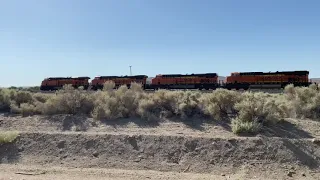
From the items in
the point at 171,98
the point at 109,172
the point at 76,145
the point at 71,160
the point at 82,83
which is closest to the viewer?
the point at 109,172

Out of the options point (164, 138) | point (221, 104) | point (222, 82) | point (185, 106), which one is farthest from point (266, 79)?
point (164, 138)

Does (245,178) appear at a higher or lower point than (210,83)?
lower

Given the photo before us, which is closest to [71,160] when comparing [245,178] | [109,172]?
[109,172]

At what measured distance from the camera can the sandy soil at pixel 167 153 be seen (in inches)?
504

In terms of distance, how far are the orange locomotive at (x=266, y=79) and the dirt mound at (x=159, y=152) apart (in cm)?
2695

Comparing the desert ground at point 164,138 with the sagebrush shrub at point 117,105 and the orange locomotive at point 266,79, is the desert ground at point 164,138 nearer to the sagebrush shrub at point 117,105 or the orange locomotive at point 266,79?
the sagebrush shrub at point 117,105

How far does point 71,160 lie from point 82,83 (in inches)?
1614

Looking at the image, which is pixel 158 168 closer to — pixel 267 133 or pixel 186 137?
pixel 186 137

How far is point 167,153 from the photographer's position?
47.5 ft

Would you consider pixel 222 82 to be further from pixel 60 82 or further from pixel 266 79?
pixel 60 82

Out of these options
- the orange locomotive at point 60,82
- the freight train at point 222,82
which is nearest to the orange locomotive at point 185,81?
the freight train at point 222,82

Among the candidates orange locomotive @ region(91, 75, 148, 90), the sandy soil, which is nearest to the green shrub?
the sandy soil

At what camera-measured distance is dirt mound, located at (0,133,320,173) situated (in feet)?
43.8

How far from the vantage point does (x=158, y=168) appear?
44.4ft
